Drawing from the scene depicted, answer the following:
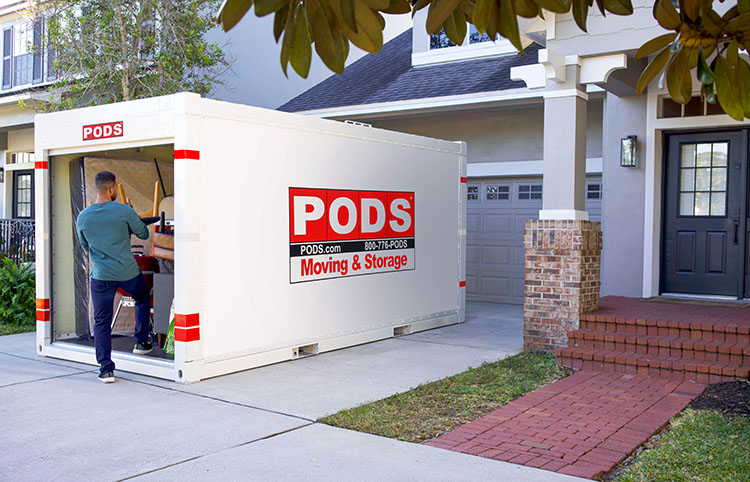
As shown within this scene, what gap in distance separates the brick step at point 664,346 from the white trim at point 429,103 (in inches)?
188

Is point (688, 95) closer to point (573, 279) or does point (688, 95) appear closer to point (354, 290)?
point (573, 279)

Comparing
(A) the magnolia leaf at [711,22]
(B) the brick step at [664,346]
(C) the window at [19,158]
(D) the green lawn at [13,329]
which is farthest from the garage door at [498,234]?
(C) the window at [19,158]

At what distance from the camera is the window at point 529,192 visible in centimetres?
1284

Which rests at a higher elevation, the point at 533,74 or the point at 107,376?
the point at 533,74

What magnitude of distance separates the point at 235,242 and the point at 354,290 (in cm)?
212

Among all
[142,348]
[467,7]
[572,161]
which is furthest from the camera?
[572,161]

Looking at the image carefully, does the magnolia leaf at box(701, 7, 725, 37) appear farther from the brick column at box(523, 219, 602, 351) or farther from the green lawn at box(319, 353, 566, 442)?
the brick column at box(523, 219, 602, 351)

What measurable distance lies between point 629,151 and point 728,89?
8432mm

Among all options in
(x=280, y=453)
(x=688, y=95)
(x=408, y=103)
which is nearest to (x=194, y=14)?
(x=408, y=103)

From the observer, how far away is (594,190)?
1222cm

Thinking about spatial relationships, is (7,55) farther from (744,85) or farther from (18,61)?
(744,85)

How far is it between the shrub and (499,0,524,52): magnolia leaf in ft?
34.0

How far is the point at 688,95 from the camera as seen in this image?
8.87ft

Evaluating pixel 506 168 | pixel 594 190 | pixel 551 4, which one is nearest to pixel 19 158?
pixel 506 168
